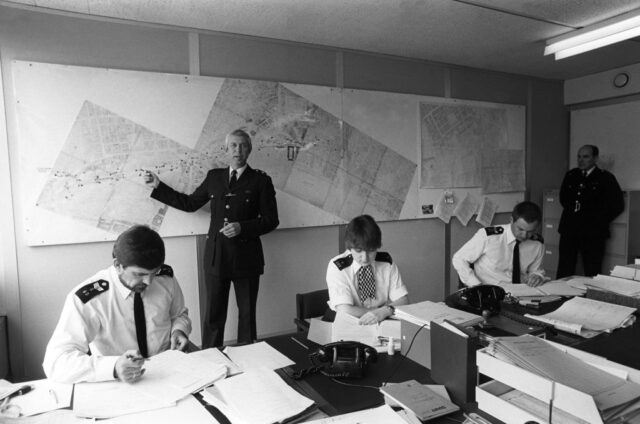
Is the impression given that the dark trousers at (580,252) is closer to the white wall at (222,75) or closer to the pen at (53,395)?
the white wall at (222,75)

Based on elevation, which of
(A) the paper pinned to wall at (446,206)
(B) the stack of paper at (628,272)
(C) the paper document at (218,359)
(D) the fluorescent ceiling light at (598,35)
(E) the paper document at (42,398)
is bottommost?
(E) the paper document at (42,398)

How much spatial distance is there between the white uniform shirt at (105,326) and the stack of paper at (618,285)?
212 centimetres

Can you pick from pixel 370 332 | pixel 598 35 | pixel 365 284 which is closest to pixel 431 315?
pixel 370 332

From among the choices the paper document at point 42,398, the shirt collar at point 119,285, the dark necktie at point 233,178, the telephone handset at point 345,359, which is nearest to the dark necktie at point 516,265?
the telephone handset at point 345,359

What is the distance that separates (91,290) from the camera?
5.25ft

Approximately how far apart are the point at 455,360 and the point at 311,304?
1.12 metres

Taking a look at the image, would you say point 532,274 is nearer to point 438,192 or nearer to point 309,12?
point 438,192

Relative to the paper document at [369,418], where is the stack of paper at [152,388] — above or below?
above

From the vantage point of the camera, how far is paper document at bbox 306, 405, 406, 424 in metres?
1.13

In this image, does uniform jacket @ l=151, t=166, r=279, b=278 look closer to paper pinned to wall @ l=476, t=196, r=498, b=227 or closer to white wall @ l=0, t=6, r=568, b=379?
white wall @ l=0, t=6, r=568, b=379

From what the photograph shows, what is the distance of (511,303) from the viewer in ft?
7.16

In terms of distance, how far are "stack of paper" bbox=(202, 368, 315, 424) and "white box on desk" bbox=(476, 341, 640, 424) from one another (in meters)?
0.47

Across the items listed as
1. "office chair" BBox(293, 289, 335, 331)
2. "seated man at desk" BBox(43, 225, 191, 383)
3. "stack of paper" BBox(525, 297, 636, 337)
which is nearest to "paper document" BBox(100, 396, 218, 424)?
"seated man at desk" BBox(43, 225, 191, 383)

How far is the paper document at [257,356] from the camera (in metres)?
1.50
